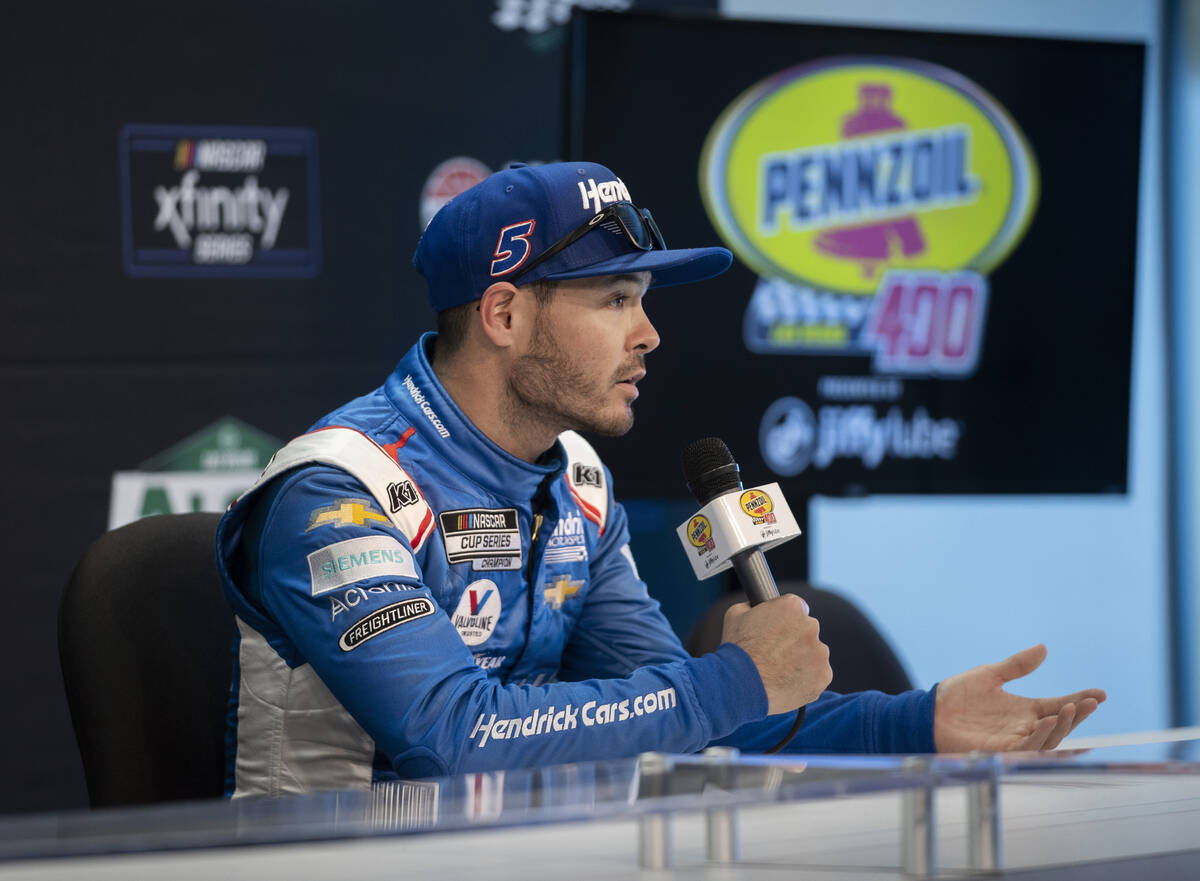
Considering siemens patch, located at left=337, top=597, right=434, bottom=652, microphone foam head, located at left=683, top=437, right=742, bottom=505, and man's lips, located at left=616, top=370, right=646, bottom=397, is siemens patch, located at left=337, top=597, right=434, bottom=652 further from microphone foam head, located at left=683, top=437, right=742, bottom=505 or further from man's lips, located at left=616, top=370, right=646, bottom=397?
man's lips, located at left=616, top=370, right=646, bottom=397

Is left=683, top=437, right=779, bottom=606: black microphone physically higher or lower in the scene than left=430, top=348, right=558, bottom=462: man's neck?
lower

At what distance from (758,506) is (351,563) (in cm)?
41

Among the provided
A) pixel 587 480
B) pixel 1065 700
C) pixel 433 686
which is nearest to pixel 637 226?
pixel 587 480

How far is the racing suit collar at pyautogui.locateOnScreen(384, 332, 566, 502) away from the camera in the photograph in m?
1.54

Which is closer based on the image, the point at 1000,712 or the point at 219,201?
the point at 1000,712

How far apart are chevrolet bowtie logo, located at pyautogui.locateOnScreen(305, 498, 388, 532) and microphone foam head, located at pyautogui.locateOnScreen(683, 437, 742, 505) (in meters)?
0.33

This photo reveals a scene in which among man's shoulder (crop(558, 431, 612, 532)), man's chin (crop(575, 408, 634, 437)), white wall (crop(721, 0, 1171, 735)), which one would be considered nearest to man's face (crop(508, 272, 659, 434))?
man's chin (crop(575, 408, 634, 437))

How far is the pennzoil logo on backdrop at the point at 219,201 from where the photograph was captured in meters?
2.67

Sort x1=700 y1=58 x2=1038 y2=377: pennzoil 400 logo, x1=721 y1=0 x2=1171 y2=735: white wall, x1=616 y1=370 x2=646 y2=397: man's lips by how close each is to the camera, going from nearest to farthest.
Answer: x1=616 y1=370 x2=646 y2=397: man's lips → x1=700 y1=58 x2=1038 y2=377: pennzoil 400 logo → x1=721 y1=0 x2=1171 y2=735: white wall

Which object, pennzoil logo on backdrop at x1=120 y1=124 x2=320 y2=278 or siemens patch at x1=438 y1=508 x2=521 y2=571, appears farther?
pennzoil logo on backdrop at x1=120 y1=124 x2=320 y2=278

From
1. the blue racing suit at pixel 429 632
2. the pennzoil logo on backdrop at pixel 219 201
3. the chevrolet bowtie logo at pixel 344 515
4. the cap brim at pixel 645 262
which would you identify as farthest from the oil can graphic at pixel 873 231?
the chevrolet bowtie logo at pixel 344 515

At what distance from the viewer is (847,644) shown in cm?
187

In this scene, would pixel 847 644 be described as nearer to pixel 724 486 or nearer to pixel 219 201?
pixel 724 486

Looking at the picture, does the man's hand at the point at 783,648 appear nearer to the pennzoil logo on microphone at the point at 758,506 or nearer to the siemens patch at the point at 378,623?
the pennzoil logo on microphone at the point at 758,506
